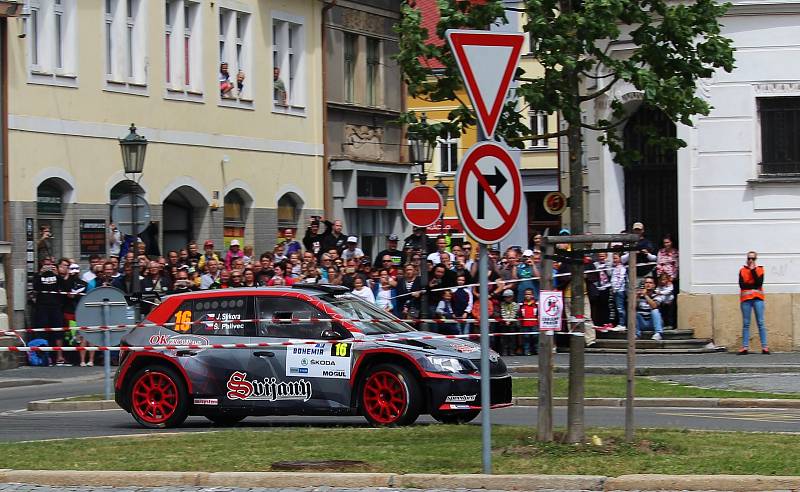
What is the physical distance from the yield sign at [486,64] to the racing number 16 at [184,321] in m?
7.65

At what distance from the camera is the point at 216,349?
61.8 feet

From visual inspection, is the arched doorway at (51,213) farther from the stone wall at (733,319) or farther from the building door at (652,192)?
the stone wall at (733,319)

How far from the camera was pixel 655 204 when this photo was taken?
101 ft

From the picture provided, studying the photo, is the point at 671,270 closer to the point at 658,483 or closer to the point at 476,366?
the point at 476,366

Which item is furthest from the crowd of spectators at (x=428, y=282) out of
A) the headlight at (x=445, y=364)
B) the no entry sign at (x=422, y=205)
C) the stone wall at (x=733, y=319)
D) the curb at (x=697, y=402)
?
the headlight at (x=445, y=364)

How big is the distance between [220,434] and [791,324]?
48.3 feet

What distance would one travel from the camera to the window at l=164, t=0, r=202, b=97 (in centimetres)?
3853

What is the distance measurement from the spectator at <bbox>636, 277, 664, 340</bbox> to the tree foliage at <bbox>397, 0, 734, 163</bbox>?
14.4m

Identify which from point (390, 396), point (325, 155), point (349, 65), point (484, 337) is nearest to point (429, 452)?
point (484, 337)

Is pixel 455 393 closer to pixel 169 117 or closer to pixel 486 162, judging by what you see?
pixel 486 162

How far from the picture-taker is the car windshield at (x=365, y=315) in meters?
18.6

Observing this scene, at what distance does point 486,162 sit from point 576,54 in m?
2.55

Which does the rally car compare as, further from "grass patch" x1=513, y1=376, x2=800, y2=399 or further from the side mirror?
"grass patch" x1=513, y1=376, x2=800, y2=399

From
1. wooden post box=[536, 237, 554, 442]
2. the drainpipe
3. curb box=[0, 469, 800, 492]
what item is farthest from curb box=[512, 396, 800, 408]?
the drainpipe
